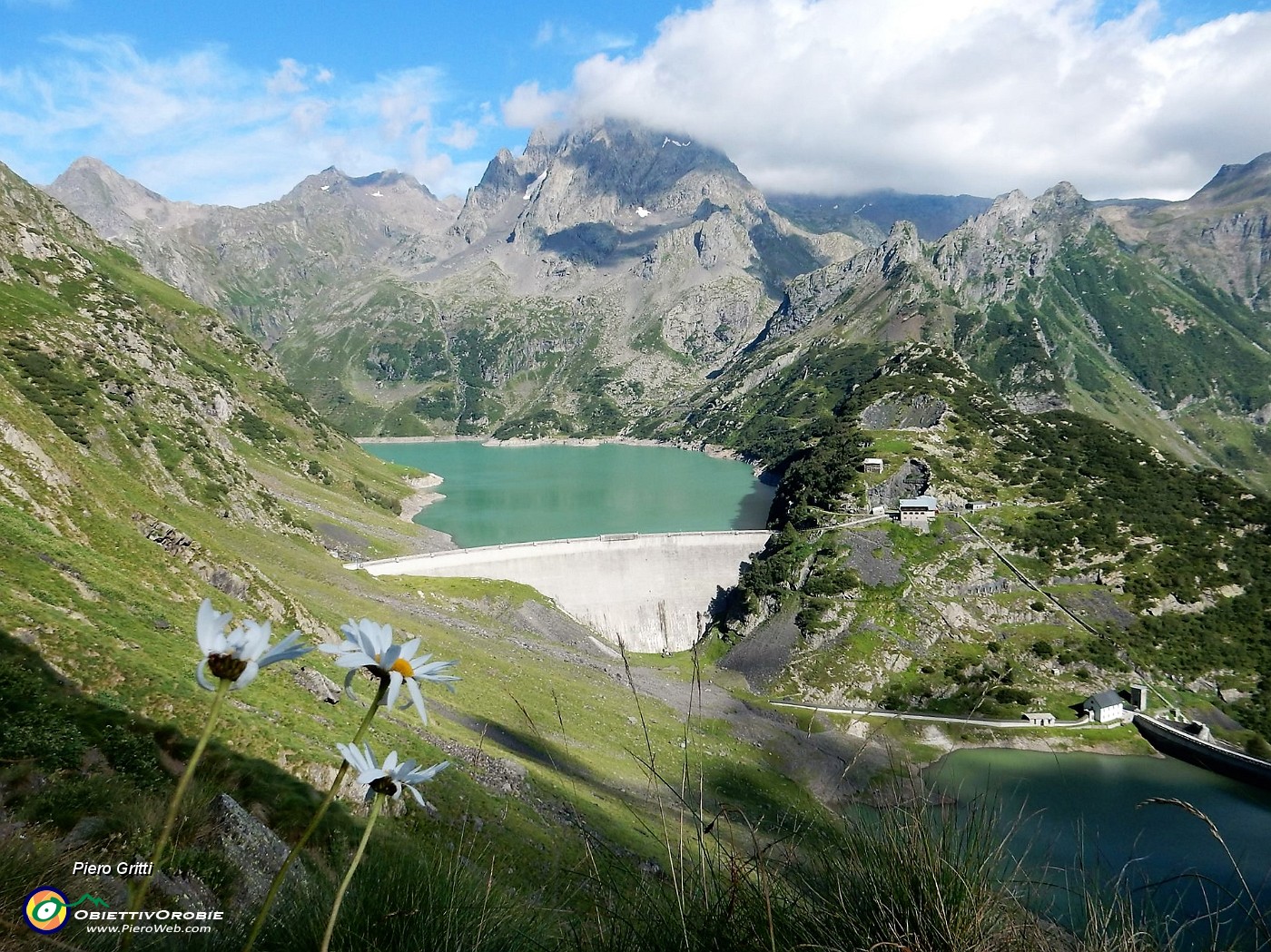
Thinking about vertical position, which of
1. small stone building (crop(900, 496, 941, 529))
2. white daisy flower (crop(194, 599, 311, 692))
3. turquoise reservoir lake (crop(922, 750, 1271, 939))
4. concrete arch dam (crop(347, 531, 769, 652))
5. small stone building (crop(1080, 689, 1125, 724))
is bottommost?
turquoise reservoir lake (crop(922, 750, 1271, 939))

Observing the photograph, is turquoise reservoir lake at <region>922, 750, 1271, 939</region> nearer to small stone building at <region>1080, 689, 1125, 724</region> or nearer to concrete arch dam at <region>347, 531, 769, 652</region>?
small stone building at <region>1080, 689, 1125, 724</region>

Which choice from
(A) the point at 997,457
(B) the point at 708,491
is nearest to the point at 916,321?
(B) the point at 708,491

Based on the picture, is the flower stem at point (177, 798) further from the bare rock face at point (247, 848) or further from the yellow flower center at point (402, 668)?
the bare rock face at point (247, 848)

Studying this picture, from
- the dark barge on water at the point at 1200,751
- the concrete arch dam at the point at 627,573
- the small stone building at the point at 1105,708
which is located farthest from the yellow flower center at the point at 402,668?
the small stone building at the point at 1105,708

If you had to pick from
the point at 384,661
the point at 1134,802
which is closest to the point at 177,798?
the point at 384,661

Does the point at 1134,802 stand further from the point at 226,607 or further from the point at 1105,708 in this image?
the point at 226,607

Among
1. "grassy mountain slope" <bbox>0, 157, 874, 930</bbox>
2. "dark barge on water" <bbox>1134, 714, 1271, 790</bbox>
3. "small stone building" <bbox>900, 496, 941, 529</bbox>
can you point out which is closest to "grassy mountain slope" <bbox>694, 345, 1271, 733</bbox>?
"small stone building" <bbox>900, 496, 941, 529</bbox>
